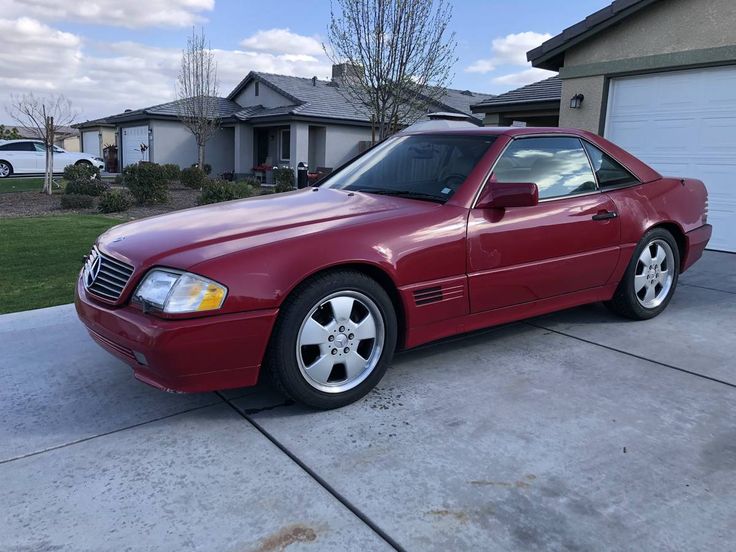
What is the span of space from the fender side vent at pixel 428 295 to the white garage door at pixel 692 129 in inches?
254

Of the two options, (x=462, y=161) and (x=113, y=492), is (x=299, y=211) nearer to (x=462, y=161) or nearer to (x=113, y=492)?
(x=462, y=161)

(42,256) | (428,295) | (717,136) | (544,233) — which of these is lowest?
(42,256)

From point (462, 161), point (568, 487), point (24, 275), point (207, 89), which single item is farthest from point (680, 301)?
point (207, 89)

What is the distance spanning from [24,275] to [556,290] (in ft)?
18.5

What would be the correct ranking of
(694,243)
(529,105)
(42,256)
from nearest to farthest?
(694,243) < (42,256) < (529,105)

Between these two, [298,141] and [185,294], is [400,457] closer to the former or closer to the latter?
[185,294]

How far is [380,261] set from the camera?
332cm

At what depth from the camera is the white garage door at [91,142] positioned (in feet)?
130

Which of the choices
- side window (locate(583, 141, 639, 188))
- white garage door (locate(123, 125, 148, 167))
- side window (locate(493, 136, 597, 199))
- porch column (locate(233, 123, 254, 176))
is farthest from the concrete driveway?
white garage door (locate(123, 125, 148, 167))

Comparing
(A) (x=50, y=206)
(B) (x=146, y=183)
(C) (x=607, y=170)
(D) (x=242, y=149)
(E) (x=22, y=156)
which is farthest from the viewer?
(D) (x=242, y=149)

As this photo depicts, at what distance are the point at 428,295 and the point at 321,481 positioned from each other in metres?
1.31

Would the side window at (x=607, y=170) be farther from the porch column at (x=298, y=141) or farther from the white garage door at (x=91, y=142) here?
the white garage door at (x=91, y=142)

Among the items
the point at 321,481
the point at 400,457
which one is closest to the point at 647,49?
the point at 400,457

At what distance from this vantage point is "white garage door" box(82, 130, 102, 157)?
39750 millimetres
